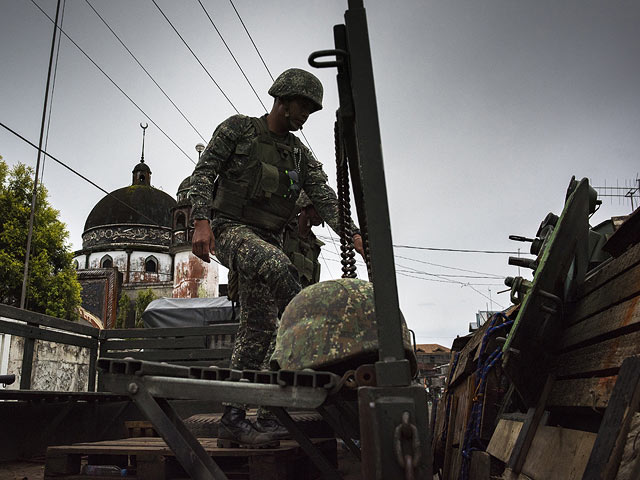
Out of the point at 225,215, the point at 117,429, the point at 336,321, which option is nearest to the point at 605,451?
the point at 336,321

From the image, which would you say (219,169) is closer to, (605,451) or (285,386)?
(285,386)

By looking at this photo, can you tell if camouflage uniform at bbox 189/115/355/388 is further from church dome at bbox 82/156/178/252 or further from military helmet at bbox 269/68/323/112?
church dome at bbox 82/156/178/252

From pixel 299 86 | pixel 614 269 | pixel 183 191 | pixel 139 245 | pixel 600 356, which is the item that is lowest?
pixel 600 356

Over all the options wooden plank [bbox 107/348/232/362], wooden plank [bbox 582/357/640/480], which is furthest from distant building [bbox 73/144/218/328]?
wooden plank [bbox 582/357/640/480]

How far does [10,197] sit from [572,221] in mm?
32060

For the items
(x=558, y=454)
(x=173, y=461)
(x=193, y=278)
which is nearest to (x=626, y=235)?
(x=558, y=454)

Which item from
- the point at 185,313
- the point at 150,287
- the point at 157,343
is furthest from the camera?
the point at 150,287

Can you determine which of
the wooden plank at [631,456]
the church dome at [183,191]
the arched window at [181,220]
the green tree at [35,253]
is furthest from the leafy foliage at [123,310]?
the wooden plank at [631,456]

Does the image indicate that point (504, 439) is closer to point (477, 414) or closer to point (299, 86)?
point (477, 414)

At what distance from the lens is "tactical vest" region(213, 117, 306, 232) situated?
3965 mm

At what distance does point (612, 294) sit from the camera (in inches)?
101

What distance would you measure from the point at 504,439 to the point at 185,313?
13.4 metres

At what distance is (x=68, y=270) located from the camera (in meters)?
31.5

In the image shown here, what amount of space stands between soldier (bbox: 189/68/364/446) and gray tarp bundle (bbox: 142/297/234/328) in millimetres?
11498
